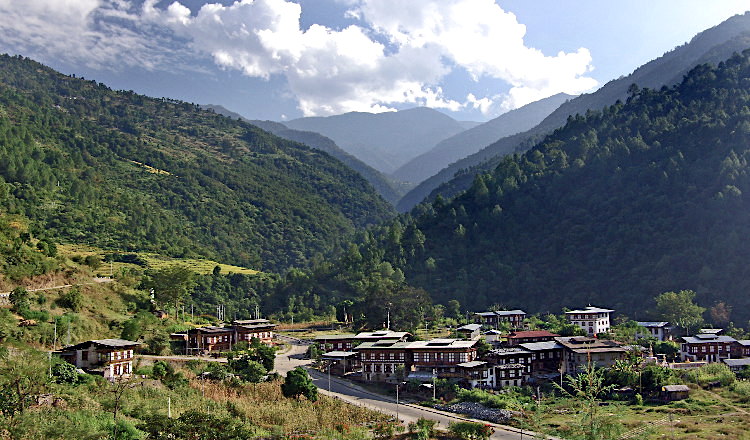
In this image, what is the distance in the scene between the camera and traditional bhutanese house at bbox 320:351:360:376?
52.3 meters

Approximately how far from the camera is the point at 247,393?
39.4 m

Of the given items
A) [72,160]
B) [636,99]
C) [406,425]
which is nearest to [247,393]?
[406,425]

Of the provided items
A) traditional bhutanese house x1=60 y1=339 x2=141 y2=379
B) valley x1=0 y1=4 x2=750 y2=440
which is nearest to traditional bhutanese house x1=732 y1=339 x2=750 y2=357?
valley x1=0 y1=4 x2=750 y2=440

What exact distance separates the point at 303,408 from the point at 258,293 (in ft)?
200

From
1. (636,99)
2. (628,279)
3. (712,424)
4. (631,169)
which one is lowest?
(712,424)

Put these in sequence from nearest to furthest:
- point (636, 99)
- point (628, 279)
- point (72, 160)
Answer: point (628, 279) → point (72, 160) → point (636, 99)

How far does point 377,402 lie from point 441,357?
7579 millimetres

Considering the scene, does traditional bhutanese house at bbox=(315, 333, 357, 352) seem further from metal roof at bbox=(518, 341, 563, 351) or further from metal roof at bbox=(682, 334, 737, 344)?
metal roof at bbox=(682, 334, 737, 344)

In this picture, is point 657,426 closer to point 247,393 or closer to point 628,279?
point 247,393

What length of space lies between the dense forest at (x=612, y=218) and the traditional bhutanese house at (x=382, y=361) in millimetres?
35773

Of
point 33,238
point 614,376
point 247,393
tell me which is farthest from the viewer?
point 33,238

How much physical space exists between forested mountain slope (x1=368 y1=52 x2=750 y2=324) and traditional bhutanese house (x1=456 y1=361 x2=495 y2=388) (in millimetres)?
33500

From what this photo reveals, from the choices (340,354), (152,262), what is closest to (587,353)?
(340,354)

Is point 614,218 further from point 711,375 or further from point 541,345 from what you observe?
point 711,375
